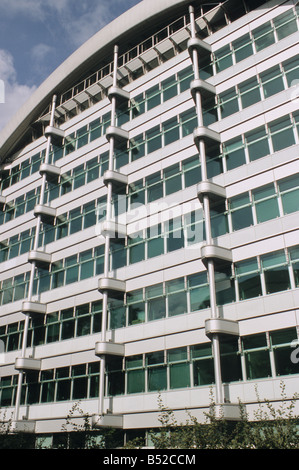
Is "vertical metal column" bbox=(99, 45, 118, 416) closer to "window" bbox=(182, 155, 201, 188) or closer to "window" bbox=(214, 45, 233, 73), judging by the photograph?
"window" bbox=(182, 155, 201, 188)

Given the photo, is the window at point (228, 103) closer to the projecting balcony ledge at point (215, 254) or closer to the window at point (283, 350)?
the projecting balcony ledge at point (215, 254)

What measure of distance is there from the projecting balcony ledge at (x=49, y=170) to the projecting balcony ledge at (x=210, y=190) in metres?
16.5

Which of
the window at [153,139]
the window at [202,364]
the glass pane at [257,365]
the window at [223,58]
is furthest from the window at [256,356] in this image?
the window at [223,58]

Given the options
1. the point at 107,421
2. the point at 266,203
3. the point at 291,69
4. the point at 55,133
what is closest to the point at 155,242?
the point at 266,203

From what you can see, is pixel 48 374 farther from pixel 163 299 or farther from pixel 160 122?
pixel 160 122

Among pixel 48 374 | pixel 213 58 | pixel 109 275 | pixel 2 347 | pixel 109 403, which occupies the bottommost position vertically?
pixel 109 403

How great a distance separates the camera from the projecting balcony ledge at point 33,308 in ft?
106

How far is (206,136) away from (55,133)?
17.4 m

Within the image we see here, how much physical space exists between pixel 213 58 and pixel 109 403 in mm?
23604

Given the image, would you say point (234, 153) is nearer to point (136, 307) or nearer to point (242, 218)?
point (242, 218)

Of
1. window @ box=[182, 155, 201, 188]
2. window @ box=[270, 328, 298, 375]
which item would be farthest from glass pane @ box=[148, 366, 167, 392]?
window @ box=[182, 155, 201, 188]

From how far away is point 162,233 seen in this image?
28.0m
